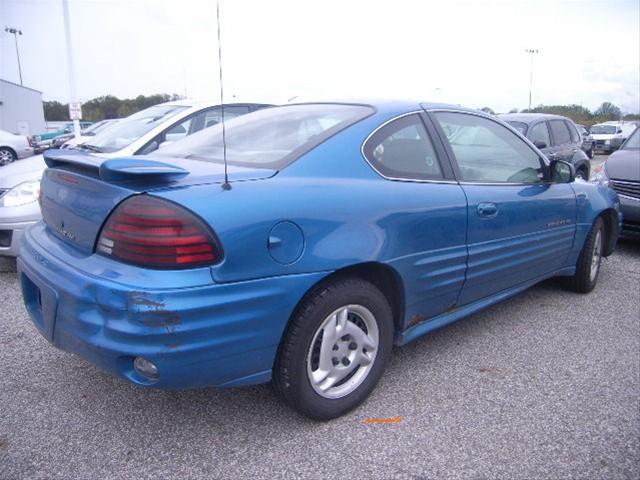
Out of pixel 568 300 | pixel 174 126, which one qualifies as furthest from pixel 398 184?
pixel 174 126

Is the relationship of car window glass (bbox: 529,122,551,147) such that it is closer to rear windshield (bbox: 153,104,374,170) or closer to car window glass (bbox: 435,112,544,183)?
car window glass (bbox: 435,112,544,183)

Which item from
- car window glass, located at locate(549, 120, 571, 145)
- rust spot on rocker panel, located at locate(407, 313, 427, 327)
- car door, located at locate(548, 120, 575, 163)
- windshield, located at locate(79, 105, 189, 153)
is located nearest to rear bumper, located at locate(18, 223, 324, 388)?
rust spot on rocker panel, located at locate(407, 313, 427, 327)

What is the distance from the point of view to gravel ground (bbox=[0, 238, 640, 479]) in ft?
6.75

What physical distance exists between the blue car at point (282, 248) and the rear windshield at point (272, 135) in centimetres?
1

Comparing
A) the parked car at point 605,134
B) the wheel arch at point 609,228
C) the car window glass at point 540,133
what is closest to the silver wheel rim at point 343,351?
the wheel arch at point 609,228

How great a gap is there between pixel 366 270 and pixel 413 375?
0.78 m

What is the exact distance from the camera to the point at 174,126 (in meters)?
5.02

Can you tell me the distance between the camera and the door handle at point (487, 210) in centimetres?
289

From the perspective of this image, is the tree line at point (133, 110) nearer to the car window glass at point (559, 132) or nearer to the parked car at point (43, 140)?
the parked car at point (43, 140)

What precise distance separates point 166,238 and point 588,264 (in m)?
3.53

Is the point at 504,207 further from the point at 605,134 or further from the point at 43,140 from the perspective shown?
the point at 605,134

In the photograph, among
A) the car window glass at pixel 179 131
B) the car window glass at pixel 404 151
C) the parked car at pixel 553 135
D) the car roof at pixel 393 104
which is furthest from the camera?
the parked car at pixel 553 135

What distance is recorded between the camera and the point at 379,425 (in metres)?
2.35

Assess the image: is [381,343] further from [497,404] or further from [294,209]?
[294,209]
